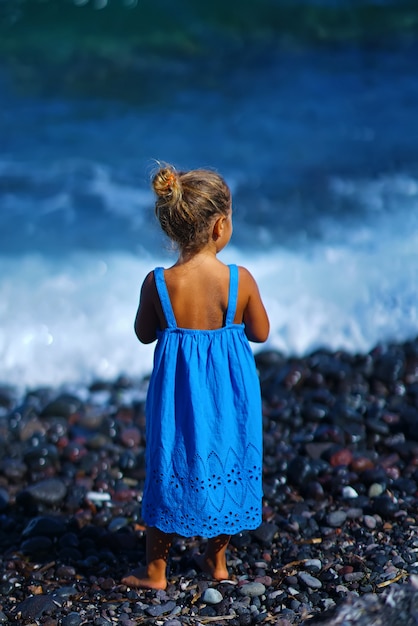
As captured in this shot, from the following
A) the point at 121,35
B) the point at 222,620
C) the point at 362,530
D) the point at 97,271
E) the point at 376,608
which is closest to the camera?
the point at 376,608

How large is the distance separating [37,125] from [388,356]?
7.14 m

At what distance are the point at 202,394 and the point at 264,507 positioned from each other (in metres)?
1.17

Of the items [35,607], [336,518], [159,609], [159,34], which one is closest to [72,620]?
[35,607]

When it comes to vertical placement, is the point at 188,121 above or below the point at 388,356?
above

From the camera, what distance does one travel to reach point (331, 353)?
19.5 feet

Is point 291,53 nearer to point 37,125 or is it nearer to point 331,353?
point 37,125

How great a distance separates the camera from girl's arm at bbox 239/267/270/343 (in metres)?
3.31

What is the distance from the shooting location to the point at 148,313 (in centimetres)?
337

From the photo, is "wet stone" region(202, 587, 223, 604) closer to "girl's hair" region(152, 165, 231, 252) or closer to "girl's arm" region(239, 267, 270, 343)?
"girl's arm" region(239, 267, 270, 343)

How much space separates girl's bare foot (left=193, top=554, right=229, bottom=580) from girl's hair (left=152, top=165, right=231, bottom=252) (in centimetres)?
138

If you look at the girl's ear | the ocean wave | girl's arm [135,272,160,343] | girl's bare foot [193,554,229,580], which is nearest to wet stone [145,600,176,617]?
girl's bare foot [193,554,229,580]

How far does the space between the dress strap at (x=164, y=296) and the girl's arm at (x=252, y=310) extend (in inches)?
11.3

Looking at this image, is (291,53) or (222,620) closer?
(222,620)

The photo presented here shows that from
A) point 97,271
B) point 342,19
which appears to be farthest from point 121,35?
point 97,271
